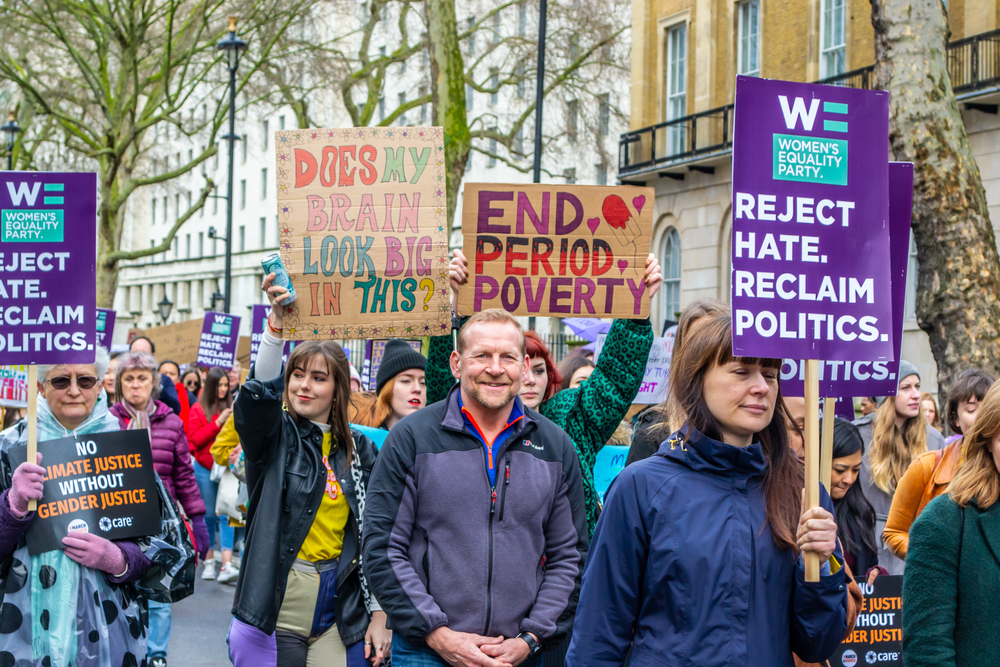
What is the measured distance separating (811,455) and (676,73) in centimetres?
2752

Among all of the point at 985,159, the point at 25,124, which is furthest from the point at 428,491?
the point at 25,124

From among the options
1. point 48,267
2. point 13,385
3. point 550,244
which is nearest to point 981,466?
point 550,244

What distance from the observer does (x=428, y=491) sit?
402 cm

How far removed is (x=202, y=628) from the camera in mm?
9172

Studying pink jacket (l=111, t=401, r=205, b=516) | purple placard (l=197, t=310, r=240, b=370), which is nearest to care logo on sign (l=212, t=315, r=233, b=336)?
purple placard (l=197, t=310, r=240, b=370)

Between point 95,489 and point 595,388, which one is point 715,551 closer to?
point 595,388

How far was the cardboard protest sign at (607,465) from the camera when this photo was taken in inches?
251

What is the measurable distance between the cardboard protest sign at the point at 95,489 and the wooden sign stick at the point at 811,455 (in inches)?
110

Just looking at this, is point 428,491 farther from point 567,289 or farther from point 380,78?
point 380,78

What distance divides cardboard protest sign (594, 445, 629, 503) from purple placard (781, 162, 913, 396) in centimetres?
174

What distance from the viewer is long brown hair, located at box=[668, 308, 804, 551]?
10.1 feet

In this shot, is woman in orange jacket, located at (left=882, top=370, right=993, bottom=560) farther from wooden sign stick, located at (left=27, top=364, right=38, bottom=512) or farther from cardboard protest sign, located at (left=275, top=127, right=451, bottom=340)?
wooden sign stick, located at (left=27, top=364, right=38, bottom=512)

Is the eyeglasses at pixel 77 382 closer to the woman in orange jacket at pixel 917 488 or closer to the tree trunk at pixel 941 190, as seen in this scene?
the woman in orange jacket at pixel 917 488

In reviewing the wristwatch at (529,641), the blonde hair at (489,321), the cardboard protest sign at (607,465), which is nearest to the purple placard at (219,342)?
the cardboard protest sign at (607,465)
